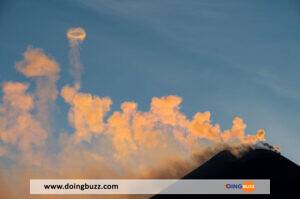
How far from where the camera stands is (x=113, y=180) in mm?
103938

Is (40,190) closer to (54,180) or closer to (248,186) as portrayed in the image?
(54,180)

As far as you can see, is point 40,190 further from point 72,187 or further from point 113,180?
point 113,180

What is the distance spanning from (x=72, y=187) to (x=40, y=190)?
7.60 m

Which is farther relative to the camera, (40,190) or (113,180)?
(113,180)

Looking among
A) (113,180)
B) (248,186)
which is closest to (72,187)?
(113,180)

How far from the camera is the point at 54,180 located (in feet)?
310

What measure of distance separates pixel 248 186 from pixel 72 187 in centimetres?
12646

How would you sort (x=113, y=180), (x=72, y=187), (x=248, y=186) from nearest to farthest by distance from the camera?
(x=72, y=187), (x=113, y=180), (x=248, y=186)

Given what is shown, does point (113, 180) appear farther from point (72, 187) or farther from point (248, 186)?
point (248, 186)

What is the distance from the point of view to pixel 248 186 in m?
197

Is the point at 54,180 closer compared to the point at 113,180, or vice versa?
the point at 54,180

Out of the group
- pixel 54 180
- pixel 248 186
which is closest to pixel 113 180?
pixel 54 180

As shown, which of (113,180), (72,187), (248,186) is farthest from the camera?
(248,186)

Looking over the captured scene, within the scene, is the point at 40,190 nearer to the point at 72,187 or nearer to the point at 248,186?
the point at 72,187
